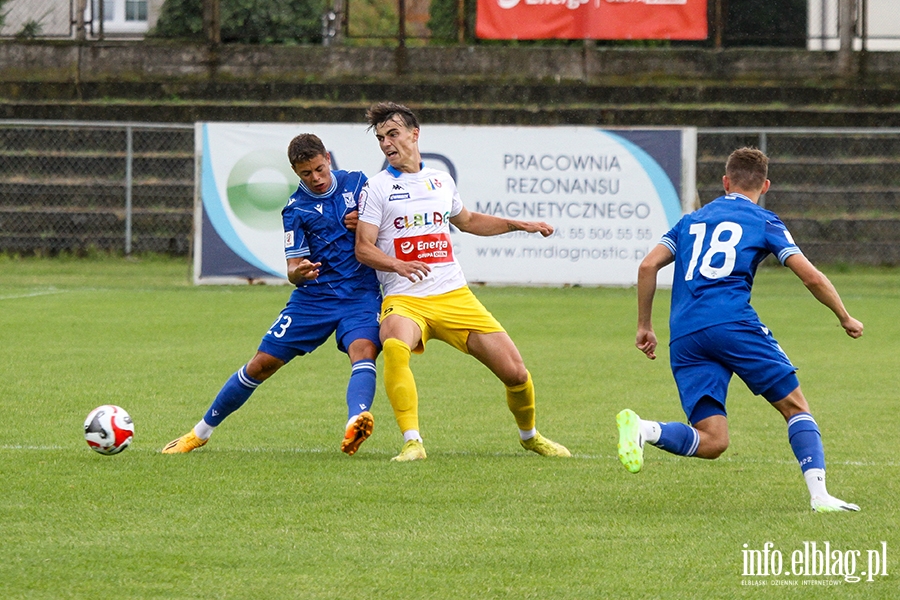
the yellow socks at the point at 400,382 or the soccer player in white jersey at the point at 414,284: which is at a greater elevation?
the soccer player in white jersey at the point at 414,284

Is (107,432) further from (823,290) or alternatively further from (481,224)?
(823,290)

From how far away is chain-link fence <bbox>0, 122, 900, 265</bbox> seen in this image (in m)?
20.1

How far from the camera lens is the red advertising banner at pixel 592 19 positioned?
20531 mm

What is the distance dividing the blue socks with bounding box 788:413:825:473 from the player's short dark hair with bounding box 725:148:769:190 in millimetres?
1040

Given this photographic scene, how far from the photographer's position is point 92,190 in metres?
21.2

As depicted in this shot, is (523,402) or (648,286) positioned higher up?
(648,286)

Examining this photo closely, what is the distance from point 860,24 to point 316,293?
17.4m

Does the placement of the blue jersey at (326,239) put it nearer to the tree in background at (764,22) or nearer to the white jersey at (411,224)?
the white jersey at (411,224)

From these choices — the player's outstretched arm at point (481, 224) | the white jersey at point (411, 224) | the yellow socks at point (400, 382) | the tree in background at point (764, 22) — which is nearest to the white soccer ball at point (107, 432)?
the yellow socks at point (400, 382)

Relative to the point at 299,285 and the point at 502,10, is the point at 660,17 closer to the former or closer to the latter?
the point at 502,10

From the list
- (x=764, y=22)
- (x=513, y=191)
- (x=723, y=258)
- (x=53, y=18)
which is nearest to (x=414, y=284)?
(x=723, y=258)

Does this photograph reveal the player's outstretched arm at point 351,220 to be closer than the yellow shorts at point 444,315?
No

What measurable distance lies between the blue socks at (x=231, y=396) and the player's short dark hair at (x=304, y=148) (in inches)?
45.3

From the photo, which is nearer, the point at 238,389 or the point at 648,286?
the point at 648,286
